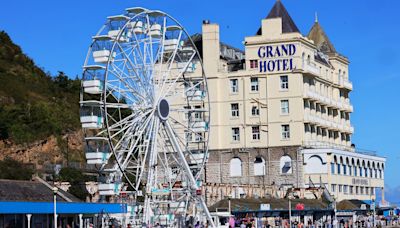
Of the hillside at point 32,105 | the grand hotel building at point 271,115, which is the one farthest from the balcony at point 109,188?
the grand hotel building at point 271,115

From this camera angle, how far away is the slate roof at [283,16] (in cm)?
10931

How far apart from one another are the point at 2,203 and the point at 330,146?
210 ft

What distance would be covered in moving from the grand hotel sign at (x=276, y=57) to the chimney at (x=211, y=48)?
5521 millimetres

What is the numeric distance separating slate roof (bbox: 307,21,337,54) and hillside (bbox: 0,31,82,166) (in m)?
33.9

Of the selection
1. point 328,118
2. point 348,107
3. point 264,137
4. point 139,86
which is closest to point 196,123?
point 139,86

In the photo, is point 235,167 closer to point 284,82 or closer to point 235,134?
point 235,134

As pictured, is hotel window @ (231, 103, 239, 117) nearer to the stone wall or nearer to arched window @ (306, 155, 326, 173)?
the stone wall

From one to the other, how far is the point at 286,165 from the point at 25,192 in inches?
1977

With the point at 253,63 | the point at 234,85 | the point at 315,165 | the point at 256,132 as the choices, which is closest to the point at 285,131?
the point at 256,132

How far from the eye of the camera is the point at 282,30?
108500 mm

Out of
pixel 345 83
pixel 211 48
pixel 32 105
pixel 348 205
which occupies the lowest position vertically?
pixel 348 205

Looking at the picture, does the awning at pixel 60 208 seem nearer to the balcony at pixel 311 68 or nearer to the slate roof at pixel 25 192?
the slate roof at pixel 25 192

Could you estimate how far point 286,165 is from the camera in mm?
105812

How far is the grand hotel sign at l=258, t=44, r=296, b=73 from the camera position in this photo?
10556 cm
